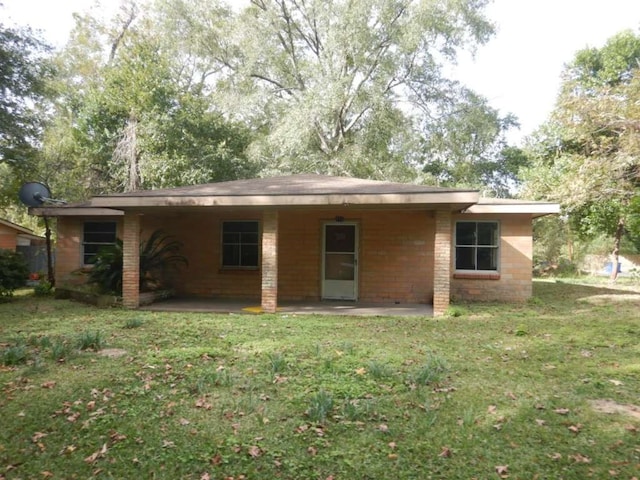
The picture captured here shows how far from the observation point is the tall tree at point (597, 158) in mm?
12641

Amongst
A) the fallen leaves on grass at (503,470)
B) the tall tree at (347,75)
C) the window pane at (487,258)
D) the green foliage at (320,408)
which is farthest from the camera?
the tall tree at (347,75)

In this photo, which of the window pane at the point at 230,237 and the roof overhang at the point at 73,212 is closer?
the window pane at the point at 230,237

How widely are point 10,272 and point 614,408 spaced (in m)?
12.1

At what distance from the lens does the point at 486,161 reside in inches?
1024

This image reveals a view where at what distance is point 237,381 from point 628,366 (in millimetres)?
4520

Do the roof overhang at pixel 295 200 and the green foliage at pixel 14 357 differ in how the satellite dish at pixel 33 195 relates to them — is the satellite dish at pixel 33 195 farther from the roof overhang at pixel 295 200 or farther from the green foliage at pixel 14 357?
the green foliage at pixel 14 357

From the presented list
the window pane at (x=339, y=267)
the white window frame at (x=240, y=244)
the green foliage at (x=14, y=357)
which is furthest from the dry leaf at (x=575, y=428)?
the white window frame at (x=240, y=244)

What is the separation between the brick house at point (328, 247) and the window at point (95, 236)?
11.2 inches

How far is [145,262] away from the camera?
1060 cm

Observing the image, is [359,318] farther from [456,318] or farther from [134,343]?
[134,343]

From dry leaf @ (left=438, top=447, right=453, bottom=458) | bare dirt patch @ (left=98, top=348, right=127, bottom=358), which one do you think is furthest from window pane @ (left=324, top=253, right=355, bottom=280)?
dry leaf @ (left=438, top=447, right=453, bottom=458)

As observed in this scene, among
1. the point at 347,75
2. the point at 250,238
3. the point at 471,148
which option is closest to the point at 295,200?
the point at 250,238

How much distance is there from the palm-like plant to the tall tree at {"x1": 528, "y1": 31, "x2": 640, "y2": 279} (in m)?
10.6

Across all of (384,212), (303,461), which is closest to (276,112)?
(384,212)
